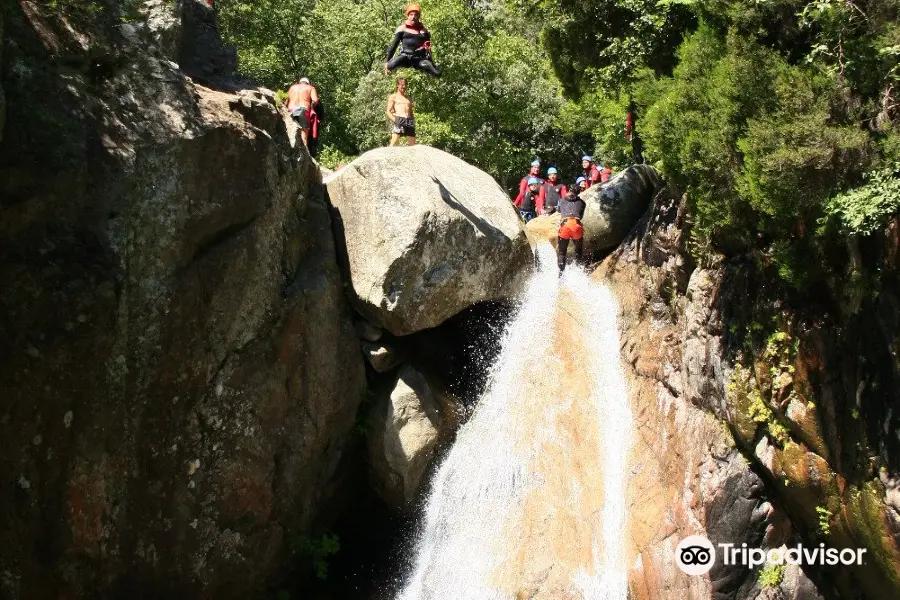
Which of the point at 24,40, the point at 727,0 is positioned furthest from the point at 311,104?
the point at 727,0

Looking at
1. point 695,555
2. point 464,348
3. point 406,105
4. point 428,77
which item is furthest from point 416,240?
point 428,77

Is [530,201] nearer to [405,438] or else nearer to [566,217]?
[566,217]

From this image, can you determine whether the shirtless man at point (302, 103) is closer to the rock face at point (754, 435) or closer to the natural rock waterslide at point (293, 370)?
the natural rock waterslide at point (293, 370)

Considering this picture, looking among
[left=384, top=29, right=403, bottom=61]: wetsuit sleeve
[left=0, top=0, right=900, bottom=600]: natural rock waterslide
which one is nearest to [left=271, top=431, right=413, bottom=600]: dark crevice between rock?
[left=0, top=0, right=900, bottom=600]: natural rock waterslide

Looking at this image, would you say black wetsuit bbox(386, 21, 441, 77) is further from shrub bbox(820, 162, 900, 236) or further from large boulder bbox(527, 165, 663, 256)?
shrub bbox(820, 162, 900, 236)

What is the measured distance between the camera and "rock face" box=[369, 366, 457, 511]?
38.9 feet

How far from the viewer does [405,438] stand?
39.0 feet

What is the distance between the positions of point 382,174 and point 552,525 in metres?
5.96

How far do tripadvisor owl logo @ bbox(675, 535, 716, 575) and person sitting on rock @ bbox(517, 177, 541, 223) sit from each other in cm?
1001

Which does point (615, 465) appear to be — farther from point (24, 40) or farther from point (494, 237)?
point (24, 40)

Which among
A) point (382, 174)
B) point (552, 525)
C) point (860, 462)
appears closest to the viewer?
point (860, 462)

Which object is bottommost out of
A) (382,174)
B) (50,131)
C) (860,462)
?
(860,462)

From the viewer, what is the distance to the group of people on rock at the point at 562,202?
14.3 metres

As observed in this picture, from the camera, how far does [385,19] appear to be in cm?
2989
